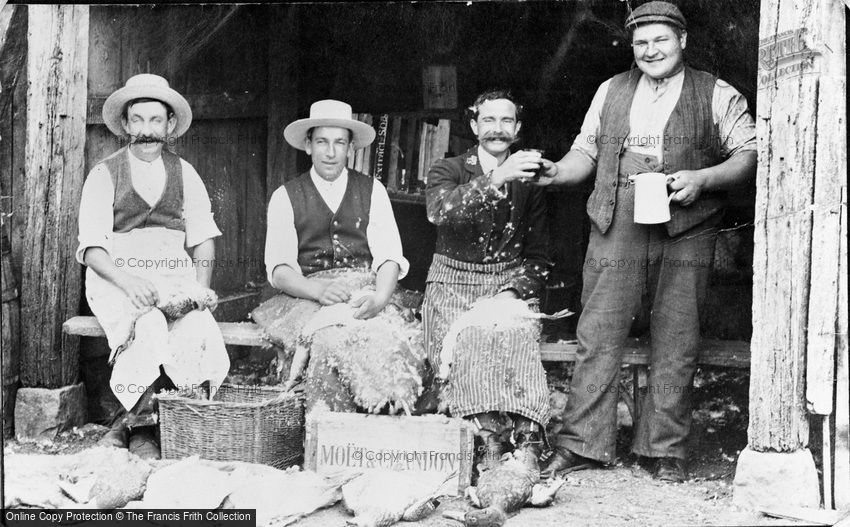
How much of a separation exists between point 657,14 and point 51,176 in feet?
11.3

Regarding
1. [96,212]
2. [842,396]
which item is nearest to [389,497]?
[842,396]

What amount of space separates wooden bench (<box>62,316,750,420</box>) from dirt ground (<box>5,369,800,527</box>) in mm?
460

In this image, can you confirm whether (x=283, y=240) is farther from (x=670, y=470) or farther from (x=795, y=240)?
(x=795, y=240)

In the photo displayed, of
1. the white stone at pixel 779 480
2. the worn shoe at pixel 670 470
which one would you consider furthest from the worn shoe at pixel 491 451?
the white stone at pixel 779 480

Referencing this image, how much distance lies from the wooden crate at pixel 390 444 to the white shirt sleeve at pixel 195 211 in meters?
1.38

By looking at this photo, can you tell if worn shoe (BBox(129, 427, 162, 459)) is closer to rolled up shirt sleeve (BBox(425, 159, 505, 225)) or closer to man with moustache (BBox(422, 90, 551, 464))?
man with moustache (BBox(422, 90, 551, 464))

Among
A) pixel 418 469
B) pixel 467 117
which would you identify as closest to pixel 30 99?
pixel 467 117

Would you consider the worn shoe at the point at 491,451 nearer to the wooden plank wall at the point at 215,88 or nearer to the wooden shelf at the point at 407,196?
the wooden shelf at the point at 407,196

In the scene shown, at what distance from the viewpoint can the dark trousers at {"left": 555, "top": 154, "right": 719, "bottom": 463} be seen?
214 inches

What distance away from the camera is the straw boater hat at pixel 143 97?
19.2ft

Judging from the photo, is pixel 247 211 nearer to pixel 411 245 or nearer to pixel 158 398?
pixel 411 245

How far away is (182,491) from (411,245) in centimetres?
286

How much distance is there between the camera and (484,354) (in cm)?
541

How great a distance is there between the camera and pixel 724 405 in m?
6.55
